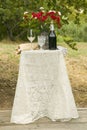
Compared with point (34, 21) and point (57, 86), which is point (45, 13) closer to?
point (34, 21)

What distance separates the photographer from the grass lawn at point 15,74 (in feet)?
21.5

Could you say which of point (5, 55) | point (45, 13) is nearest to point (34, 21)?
point (45, 13)

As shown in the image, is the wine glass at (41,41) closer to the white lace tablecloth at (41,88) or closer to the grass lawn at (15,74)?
the white lace tablecloth at (41,88)

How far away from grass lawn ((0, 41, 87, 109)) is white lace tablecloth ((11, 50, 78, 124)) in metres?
0.94

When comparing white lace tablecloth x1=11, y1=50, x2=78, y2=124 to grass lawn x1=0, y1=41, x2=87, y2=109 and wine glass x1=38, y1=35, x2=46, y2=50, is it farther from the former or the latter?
grass lawn x1=0, y1=41, x2=87, y2=109

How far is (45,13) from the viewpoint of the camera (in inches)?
209

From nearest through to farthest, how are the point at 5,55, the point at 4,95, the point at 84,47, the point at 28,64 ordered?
the point at 28,64
the point at 4,95
the point at 5,55
the point at 84,47

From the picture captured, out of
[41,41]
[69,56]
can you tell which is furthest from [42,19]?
[69,56]

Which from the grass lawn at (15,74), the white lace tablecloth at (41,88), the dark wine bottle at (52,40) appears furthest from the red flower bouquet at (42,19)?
the grass lawn at (15,74)

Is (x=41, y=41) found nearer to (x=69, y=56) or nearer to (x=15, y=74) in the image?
(x=15, y=74)

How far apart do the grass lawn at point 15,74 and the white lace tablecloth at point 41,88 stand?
0.94m

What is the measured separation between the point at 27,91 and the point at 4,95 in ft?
5.23

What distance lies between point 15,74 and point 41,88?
3.09m

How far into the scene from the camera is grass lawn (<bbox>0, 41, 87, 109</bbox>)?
6541 millimetres
